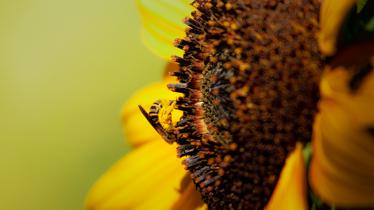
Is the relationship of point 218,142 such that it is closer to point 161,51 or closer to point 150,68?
point 161,51

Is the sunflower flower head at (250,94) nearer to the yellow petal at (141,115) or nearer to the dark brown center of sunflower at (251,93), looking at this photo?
the dark brown center of sunflower at (251,93)

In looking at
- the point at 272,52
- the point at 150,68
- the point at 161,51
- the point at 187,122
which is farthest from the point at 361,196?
the point at 150,68

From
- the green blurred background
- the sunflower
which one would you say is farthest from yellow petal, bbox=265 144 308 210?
the green blurred background

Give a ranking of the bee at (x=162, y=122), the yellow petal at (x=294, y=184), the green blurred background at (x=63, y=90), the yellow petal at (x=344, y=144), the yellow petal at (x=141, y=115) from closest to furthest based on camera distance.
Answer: the yellow petal at (x=344, y=144) < the yellow petal at (x=294, y=184) < the bee at (x=162, y=122) < the yellow petal at (x=141, y=115) < the green blurred background at (x=63, y=90)

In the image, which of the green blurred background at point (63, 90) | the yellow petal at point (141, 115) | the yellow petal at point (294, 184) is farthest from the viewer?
the green blurred background at point (63, 90)

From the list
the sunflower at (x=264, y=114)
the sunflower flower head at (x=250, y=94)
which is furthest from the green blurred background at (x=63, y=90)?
the sunflower flower head at (x=250, y=94)

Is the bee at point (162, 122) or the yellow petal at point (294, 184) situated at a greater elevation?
the bee at point (162, 122)

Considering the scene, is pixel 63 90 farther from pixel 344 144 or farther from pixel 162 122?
pixel 344 144

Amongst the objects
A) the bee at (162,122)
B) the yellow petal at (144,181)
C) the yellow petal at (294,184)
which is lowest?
the yellow petal at (294,184)
